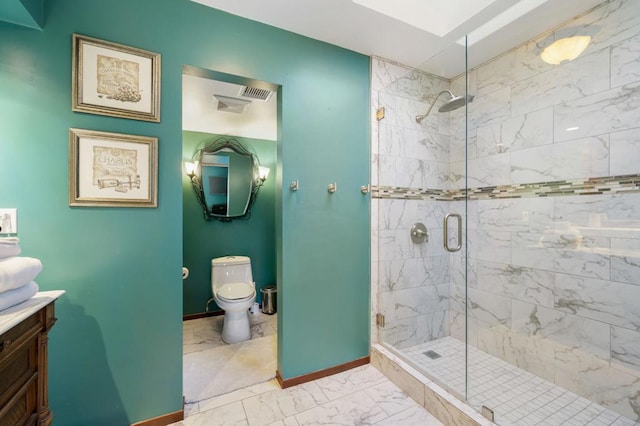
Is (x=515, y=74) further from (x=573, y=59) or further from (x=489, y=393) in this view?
(x=489, y=393)

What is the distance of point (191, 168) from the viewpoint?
3.14m

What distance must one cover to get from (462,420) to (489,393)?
1.25 ft

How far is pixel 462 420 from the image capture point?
1432 mm

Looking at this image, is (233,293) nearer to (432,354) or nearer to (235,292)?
(235,292)

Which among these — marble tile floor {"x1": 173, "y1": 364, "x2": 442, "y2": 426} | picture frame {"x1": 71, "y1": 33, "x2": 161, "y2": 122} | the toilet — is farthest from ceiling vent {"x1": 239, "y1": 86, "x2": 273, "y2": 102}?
marble tile floor {"x1": 173, "y1": 364, "x2": 442, "y2": 426}

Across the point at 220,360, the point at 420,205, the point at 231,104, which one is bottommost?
the point at 220,360

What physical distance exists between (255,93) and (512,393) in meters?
Result: 2.96

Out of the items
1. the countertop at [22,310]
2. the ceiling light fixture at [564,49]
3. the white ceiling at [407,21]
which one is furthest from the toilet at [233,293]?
the ceiling light fixture at [564,49]

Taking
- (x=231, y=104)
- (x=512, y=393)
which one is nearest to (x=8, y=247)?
(x=231, y=104)

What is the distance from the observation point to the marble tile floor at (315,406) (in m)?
1.55

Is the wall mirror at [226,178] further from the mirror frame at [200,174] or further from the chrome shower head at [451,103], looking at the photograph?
the chrome shower head at [451,103]

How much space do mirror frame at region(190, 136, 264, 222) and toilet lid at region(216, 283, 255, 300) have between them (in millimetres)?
907

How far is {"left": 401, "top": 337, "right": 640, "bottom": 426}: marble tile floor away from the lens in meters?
1.52

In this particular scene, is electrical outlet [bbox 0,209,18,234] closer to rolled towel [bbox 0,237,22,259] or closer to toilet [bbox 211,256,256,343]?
rolled towel [bbox 0,237,22,259]
